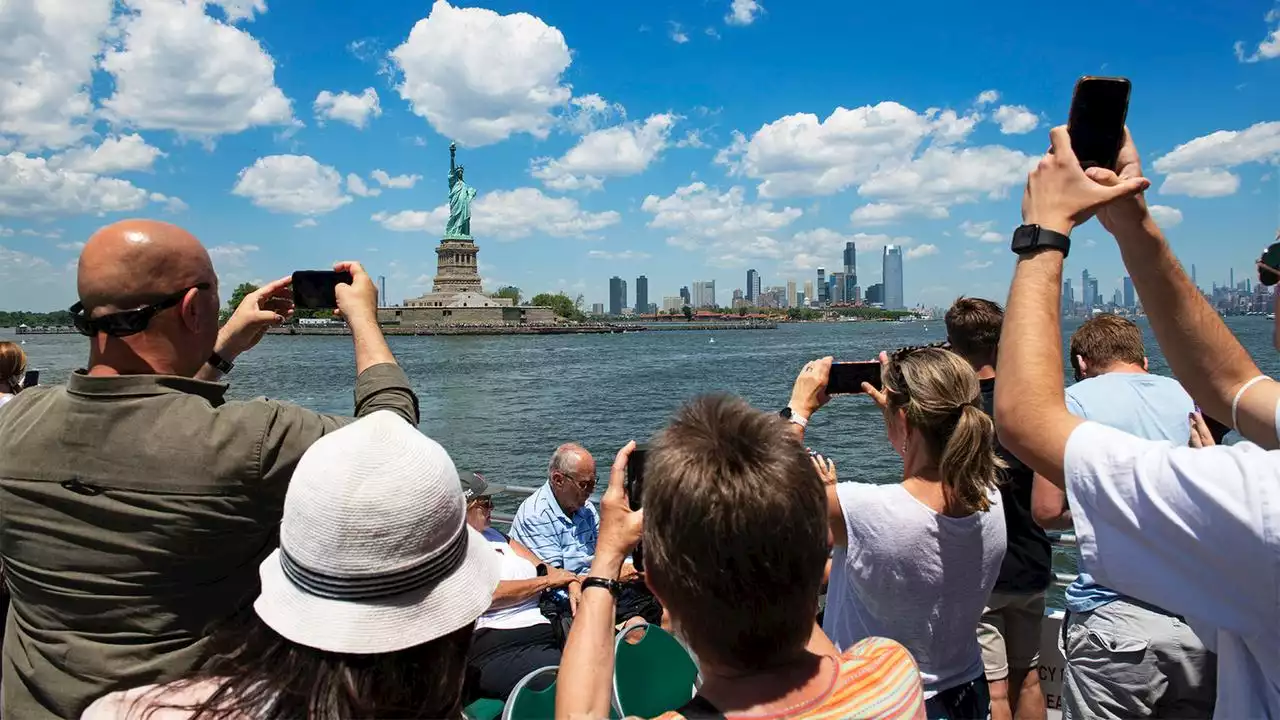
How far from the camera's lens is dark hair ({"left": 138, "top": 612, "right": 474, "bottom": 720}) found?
116cm

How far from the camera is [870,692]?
4.06 feet

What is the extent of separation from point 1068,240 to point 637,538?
1.01 meters

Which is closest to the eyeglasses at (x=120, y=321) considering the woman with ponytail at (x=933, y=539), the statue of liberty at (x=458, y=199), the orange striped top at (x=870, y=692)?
the orange striped top at (x=870, y=692)

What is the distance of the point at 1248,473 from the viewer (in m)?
1.03

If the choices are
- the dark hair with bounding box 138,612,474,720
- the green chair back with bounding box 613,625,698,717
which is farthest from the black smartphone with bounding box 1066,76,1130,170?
the green chair back with bounding box 613,625,698,717

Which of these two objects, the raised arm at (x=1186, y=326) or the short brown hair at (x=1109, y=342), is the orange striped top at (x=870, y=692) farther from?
the short brown hair at (x=1109, y=342)

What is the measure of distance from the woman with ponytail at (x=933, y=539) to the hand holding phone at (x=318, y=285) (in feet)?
4.22

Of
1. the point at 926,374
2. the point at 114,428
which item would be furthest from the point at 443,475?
the point at 926,374

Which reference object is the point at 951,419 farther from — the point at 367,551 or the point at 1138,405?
the point at 367,551

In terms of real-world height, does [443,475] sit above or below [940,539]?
above

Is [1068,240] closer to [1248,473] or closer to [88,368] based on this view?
[1248,473]

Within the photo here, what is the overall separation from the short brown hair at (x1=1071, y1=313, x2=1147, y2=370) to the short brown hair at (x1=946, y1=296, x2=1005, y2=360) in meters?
0.31

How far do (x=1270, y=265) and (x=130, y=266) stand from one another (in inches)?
91.3

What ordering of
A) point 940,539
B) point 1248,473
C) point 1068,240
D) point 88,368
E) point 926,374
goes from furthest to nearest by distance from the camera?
1. point 926,374
2. point 940,539
3. point 88,368
4. point 1068,240
5. point 1248,473
